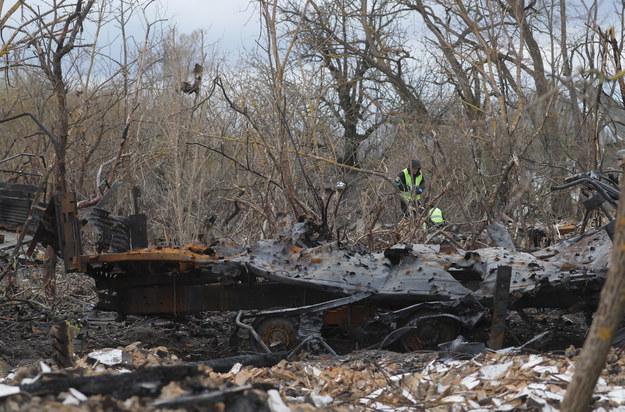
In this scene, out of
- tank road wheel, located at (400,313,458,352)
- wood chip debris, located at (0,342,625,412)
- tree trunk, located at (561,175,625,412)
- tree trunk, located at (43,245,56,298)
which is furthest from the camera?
tree trunk, located at (43,245,56,298)

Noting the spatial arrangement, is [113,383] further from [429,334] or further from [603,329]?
[429,334]

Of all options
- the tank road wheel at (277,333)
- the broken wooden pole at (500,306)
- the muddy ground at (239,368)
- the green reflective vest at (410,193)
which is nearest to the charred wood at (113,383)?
the muddy ground at (239,368)

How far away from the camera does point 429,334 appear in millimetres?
6309

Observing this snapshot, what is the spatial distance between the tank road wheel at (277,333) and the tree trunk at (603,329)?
3693 mm

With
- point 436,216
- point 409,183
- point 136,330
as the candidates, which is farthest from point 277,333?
point 409,183

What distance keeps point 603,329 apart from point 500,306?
310 cm

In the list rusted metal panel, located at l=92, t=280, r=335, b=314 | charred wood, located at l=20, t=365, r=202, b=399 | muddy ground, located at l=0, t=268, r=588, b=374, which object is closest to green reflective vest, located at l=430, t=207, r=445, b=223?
muddy ground, located at l=0, t=268, r=588, b=374

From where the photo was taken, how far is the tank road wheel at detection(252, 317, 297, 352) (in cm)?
636

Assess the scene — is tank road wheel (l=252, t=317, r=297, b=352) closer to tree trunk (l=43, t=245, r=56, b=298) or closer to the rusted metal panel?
the rusted metal panel

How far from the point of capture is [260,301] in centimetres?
684

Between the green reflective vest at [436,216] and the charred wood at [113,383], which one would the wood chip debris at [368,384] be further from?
the green reflective vest at [436,216]

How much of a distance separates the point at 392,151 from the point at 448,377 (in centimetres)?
1084

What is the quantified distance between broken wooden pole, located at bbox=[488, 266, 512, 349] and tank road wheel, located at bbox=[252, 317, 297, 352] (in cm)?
174

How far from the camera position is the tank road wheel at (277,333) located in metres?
6.36
